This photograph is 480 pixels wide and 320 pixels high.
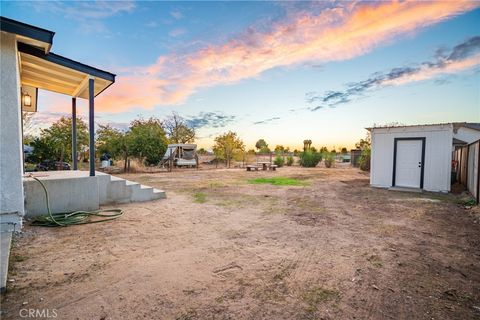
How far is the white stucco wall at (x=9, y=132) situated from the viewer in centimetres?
360

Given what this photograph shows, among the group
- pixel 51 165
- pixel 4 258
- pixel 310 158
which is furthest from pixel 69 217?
pixel 310 158

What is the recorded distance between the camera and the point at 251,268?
2.77 metres

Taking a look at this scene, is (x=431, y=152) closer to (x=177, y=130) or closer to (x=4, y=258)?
(x=4, y=258)

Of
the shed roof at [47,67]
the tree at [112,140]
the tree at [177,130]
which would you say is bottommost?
the tree at [112,140]

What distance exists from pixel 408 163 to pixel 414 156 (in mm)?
372

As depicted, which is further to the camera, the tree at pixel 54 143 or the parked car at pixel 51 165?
the tree at pixel 54 143

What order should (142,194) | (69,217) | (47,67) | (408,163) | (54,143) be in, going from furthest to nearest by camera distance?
(54,143)
(408,163)
(142,194)
(47,67)
(69,217)

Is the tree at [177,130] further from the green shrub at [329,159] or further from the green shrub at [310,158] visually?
the green shrub at [329,159]

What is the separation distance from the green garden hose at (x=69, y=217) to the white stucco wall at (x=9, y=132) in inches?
23.1

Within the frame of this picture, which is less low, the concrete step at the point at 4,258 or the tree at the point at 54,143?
the tree at the point at 54,143

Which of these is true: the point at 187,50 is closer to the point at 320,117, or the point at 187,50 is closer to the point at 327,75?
the point at 327,75

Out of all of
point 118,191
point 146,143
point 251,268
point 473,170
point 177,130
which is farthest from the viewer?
point 177,130

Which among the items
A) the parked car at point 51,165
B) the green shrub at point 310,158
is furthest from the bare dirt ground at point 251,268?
the green shrub at point 310,158

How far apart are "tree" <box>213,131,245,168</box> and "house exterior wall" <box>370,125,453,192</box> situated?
13810mm
